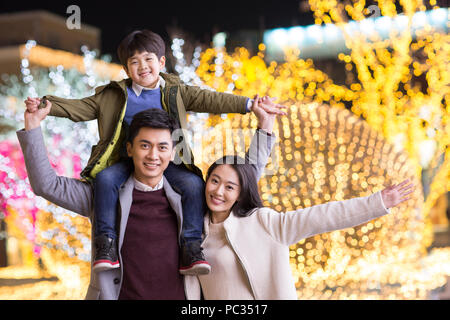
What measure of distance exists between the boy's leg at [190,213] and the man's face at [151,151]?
102mm

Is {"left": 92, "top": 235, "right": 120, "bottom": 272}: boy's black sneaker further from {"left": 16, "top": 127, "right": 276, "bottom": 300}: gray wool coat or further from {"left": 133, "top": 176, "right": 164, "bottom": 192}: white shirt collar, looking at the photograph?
{"left": 133, "top": 176, "right": 164, "bottom": 192}: white shirt collar

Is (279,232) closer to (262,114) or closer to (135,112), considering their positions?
(262,114)

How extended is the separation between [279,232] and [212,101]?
55 centimetres

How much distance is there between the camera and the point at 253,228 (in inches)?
83.6

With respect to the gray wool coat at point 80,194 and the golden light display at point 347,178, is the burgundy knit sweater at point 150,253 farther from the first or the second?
the golden light display at point 347,178

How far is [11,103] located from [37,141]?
7910mm

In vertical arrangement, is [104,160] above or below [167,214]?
above

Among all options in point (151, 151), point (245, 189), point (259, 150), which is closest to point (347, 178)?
point (259, 150)

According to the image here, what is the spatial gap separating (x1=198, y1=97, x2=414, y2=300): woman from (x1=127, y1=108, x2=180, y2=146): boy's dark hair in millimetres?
241

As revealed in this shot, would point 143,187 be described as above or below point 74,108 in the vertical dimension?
below

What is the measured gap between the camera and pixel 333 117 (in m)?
3.93

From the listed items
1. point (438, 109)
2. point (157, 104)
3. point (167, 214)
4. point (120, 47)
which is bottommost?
point (167, 214)
